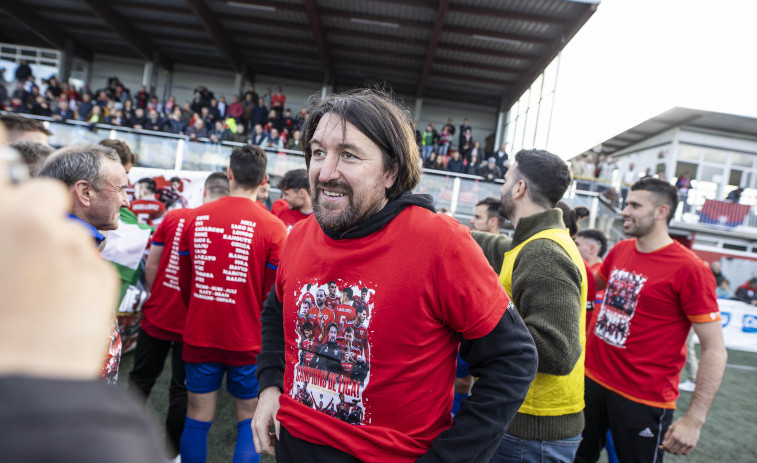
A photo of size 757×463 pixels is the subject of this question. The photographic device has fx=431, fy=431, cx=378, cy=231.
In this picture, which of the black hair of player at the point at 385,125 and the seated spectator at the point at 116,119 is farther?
the seated spectator at the point at 116,119

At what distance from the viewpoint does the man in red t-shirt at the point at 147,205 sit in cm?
485

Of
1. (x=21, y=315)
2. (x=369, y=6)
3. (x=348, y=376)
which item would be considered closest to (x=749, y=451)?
(x=348, y=376)

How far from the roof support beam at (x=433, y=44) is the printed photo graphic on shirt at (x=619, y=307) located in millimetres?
13159

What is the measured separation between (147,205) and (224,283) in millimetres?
2723

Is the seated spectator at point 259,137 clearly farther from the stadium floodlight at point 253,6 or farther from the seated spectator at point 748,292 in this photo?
the seated spectator at point 748,292

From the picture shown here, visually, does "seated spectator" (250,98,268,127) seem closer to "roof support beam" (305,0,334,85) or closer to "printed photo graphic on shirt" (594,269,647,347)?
"roof support beam" (305,0,334,85)

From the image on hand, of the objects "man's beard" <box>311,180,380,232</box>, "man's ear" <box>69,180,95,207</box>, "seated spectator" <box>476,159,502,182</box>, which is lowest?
"man's ear" <box>69,180,95,207</box>

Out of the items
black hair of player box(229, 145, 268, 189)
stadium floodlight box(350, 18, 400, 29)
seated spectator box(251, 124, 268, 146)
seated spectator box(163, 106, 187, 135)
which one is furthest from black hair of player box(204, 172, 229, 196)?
stadium floodlight box(350, 18, 400, 29)

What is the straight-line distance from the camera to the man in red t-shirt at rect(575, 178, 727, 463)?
254 centimetres

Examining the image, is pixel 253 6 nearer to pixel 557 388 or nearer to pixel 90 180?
pixel 90 180

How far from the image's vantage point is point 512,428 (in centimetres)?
188

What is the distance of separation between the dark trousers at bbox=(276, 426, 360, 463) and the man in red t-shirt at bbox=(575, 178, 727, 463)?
2.18 m

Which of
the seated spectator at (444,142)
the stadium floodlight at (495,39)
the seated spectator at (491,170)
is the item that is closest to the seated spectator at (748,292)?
the seated spectator at (491,170)

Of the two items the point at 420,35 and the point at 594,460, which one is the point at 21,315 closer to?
the point at 594,460
